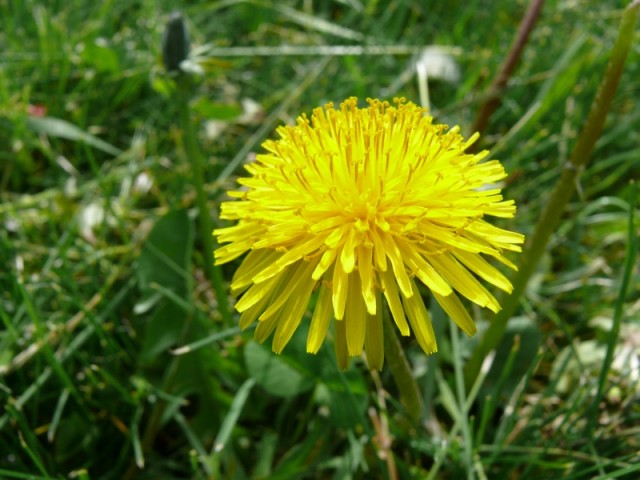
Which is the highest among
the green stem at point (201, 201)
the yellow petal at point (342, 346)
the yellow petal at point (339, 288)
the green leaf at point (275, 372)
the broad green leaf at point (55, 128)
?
the broad green leaf at point (55, 128)

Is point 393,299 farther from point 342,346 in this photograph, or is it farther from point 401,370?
point 401,370

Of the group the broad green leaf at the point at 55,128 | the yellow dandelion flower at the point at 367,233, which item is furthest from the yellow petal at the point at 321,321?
the broad green leaf at the point at 55,128

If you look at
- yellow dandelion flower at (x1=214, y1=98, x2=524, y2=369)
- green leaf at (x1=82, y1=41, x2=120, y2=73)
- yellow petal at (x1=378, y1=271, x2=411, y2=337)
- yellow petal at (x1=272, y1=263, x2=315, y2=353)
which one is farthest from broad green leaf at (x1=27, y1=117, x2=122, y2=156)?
yellow petal at (x1=378, y1=271, x2=411, y2=337)

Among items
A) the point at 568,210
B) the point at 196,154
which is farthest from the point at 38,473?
the point at 568,210

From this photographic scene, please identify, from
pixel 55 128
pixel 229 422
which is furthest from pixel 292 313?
pixel 55 128

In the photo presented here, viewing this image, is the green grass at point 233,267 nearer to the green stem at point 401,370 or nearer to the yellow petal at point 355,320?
the green stem at point 401,370

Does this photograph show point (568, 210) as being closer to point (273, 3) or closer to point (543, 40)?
point (543, 40)
